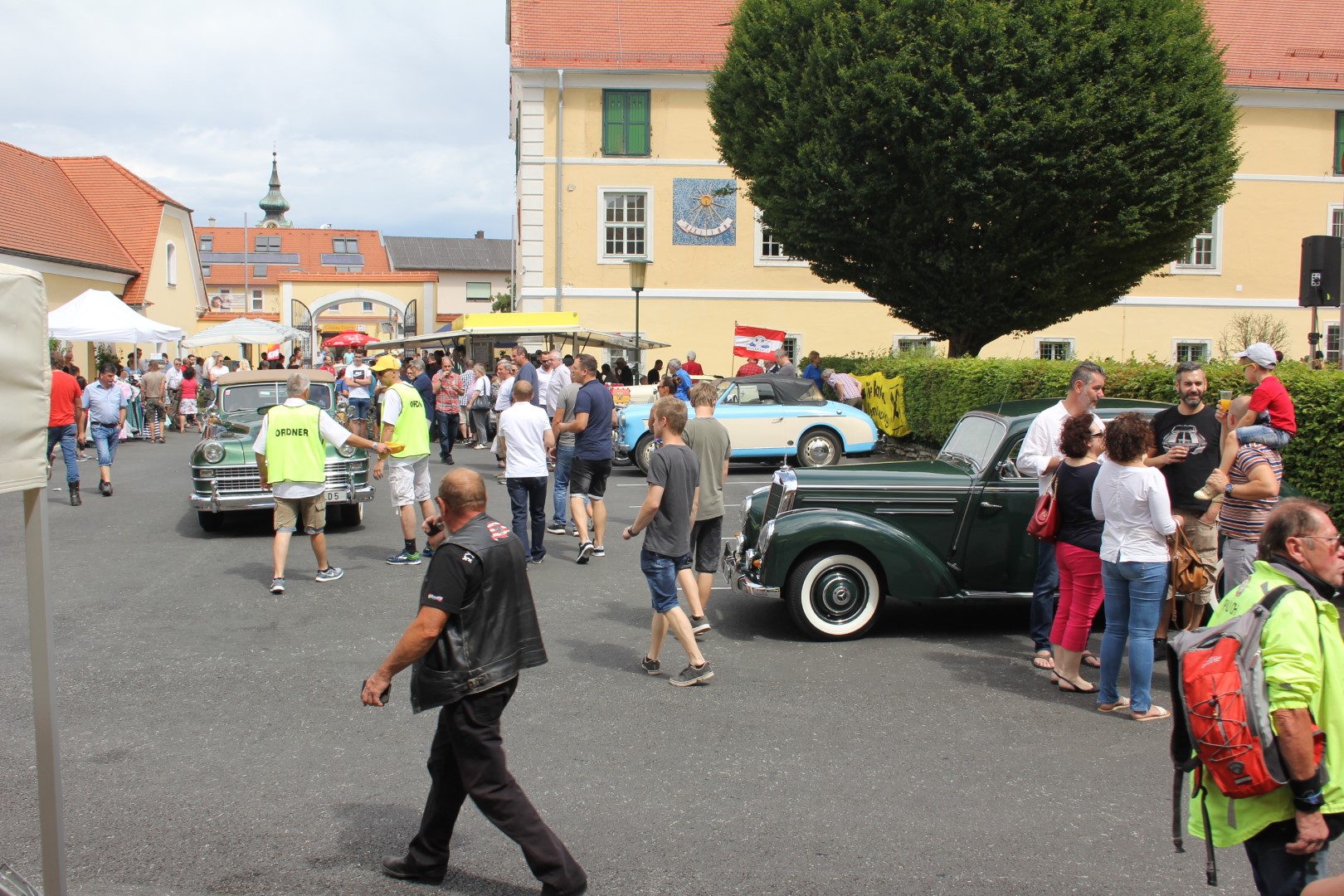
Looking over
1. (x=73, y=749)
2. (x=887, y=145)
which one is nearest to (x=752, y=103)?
(x=887, y=145)

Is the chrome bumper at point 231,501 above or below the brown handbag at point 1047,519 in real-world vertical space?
below

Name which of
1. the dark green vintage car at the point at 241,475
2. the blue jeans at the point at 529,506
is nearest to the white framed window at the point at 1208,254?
the dark green vintage car at the point at 241,475

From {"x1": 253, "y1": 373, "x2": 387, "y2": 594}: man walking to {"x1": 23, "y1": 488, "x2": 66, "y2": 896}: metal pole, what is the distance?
567cm

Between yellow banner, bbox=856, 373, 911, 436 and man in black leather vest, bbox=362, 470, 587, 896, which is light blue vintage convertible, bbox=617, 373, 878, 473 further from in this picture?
man in black leather vest, bbox=362, 470, 587, 896

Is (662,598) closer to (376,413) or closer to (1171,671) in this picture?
→ (1171,671)

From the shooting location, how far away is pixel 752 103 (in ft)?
75.3

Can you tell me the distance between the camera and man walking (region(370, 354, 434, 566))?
1040 cm

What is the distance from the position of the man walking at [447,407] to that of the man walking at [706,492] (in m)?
10.9

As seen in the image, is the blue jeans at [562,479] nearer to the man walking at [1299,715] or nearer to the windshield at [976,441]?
the windshield at [976,441]

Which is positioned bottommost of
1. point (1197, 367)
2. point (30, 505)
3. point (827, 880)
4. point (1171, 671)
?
point (827, 880)

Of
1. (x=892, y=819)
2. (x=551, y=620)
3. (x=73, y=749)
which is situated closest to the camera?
(x=892, y=819)

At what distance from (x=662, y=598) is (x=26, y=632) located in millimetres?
4604

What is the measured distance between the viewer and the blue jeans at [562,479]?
453 inches

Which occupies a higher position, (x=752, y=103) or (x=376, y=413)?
(x=752, y=103)
